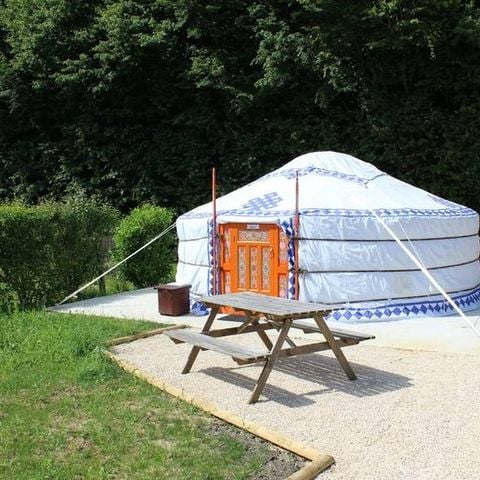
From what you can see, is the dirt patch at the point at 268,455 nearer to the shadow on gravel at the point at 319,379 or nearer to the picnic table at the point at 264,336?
the picnic table at the point at 264,336

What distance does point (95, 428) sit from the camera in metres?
3.98

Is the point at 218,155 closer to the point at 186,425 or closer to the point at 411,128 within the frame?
the point at 411,128

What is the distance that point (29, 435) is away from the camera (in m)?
3.88

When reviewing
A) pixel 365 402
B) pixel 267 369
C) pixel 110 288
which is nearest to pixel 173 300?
pixel 110 288

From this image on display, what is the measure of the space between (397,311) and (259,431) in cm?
421

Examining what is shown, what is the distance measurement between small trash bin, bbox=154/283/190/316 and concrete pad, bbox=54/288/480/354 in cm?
10

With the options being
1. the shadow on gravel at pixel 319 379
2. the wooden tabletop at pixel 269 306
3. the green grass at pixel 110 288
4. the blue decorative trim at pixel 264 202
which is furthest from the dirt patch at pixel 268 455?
the green grass at pixel 110 288

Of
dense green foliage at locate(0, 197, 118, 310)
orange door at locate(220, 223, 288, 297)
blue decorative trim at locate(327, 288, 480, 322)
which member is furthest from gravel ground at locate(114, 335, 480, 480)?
dense green foliage at locate(0, 197, 118, 310)

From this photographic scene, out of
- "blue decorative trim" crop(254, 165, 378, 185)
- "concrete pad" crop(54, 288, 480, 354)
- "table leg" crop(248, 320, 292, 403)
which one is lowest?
"concrete pad" crop(54, 288, 480, 354)

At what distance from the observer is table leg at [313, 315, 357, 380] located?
4.82 m

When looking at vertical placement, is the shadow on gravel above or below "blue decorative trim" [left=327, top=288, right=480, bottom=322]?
above

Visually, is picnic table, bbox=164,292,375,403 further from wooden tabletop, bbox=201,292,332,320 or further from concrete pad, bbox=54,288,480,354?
concrete pad, bbox=54,288,480,354

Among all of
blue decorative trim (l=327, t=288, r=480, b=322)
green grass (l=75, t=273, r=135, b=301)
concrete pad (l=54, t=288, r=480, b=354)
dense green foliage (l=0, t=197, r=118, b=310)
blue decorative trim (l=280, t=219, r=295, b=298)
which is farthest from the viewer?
green grass (l=75, t=273, r=135, b=301)

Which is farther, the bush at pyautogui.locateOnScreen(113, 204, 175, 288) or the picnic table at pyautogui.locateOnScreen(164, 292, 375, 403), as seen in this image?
the bush at pyautogui.locateOnScreen(113, 204, 175, 288)
